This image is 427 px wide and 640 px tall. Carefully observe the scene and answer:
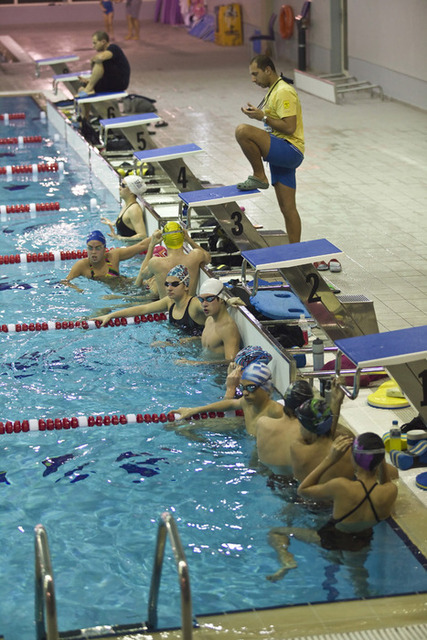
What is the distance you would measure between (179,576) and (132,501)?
2110mm

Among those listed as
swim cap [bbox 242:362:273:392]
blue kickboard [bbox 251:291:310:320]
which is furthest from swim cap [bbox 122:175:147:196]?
swim cap [bbox 242:362:273:392]

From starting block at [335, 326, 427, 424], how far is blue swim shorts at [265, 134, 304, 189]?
283 cm

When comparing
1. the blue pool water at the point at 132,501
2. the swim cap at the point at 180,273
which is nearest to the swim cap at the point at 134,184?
the blue pool water at the point at 132,501

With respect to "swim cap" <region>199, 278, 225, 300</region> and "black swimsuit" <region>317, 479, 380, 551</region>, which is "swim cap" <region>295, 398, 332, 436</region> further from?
"swim cap" <region>199, 278, 225, 300</region>

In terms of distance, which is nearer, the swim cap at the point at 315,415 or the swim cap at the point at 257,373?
the swim cap at the point at 315,415

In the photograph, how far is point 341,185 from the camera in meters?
12.0

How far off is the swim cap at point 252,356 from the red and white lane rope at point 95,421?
0.40m

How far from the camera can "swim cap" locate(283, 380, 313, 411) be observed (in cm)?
541

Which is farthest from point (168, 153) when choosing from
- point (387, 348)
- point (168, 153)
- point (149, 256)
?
point (387, 348)

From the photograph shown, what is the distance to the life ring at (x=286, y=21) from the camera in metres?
20.3

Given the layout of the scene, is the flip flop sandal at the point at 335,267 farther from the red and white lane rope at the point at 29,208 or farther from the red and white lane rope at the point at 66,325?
the red and white lane rope at the point at 29,208

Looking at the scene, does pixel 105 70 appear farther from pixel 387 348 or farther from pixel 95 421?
pixel 387 348

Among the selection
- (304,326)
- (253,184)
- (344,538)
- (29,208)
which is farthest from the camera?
(29,208)

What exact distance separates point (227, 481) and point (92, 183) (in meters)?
8.36
